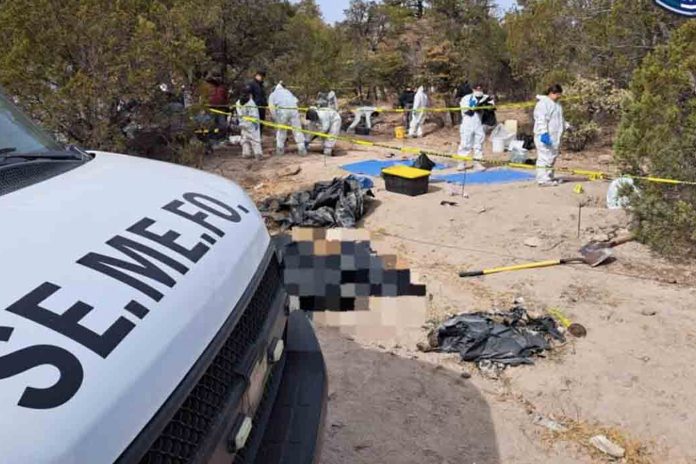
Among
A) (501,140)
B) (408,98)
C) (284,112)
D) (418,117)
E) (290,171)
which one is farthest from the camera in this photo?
(408,98)

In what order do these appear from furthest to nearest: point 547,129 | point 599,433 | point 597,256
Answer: point 547,129
point 597,256
point 599,433

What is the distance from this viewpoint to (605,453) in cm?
314

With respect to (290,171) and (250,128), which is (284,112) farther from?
(290,171)

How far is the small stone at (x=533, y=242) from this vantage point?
6.31 meters

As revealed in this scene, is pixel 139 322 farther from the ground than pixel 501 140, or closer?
farther from the ground

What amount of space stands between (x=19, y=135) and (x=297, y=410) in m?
1.42

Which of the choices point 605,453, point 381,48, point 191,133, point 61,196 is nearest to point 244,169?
point 191,133

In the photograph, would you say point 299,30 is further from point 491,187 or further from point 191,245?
point 191,245

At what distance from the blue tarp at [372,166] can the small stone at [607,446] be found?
7076 mm

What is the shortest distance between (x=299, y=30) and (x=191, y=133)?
21.3 feet

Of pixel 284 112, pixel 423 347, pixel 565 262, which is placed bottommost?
pixel 423 347

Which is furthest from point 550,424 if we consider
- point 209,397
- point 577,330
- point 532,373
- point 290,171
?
point 290,171

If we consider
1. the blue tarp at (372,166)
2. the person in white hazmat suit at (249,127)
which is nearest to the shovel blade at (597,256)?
the blue tarp at (372,166)

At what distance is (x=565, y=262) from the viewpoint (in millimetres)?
5754
